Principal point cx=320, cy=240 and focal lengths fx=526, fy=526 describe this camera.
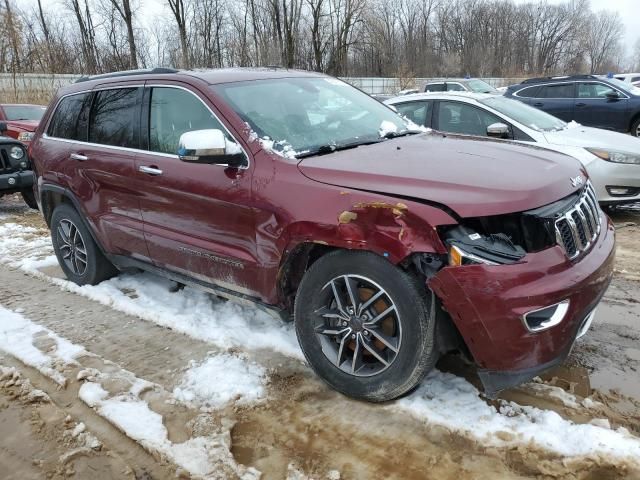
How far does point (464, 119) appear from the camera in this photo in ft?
21.7

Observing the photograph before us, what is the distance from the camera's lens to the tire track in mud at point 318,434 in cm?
233

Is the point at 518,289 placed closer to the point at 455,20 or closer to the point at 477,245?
the point at 477,245

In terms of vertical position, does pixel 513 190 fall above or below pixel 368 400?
above

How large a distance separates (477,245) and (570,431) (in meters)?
1.01

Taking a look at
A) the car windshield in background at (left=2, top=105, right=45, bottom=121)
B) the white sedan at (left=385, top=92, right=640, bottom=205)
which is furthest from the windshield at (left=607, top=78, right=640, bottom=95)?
the car windshield in background at (left=2, top=105, right=45, bottom=121)

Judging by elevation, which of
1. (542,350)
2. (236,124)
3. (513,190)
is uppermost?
(236,124)

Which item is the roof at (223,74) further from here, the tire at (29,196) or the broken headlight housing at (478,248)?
the tire at (29,196)

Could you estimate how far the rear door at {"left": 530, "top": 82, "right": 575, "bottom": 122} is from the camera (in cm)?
1205

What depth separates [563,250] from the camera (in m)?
2.44

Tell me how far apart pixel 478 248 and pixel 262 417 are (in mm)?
1413

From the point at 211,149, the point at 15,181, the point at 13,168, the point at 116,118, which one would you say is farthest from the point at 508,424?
the point at 13,168

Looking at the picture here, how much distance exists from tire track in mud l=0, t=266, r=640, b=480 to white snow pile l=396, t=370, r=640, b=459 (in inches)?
2.7

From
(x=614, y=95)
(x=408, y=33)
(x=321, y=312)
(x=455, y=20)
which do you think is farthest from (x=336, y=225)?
(x=455, y=20)

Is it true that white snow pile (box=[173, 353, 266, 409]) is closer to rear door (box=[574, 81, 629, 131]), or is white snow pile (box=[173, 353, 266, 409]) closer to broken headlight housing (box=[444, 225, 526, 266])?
broken headlight housing (box=[444, 225, 526, 266])
